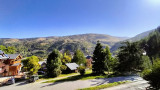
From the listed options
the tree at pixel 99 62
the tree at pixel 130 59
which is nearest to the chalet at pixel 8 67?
the tree at pixel 99 62

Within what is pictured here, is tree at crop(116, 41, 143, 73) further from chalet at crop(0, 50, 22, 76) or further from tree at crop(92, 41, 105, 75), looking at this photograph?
chalet at crop(0, 50, 22, 76)

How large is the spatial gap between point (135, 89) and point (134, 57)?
15228 mm

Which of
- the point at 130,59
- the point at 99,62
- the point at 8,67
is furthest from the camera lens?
the point at 8,67

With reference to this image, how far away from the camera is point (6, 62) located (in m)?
33.7

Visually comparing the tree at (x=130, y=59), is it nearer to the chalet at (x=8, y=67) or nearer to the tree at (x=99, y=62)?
the tree at (x=99, y=62)

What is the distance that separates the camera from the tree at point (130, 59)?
88.7ft

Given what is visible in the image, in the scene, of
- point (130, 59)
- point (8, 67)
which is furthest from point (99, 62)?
point (8, 67)

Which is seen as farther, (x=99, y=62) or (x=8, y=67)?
(x=8, y=67)

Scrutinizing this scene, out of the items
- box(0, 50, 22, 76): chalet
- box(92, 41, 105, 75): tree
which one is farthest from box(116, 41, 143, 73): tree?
box(0, 50, 22, 76): chalet

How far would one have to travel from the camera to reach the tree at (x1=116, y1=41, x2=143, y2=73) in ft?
88.7

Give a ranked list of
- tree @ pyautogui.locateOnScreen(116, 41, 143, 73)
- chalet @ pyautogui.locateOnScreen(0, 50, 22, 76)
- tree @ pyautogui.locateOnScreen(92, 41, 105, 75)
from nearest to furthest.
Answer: tree @ pyautogui.locateOnScreen(116, 41, 143, 73)
tree @ pyautogui.locateOnScreen(92, 41, 105, 75)
chalet @ pyautogui.locateOnScreen(0, 50, 22, 76)

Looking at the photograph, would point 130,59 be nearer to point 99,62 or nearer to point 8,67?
point 99,62

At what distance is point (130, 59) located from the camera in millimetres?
27844

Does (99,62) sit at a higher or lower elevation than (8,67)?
higher
